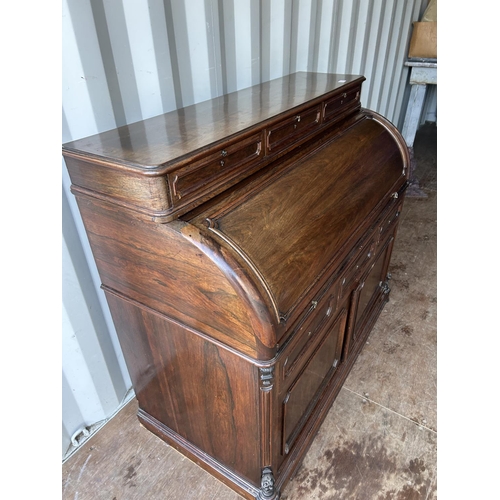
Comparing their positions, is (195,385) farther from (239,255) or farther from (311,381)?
(239,255)

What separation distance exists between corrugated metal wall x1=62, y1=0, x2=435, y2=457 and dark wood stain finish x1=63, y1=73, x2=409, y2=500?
0.16 metres

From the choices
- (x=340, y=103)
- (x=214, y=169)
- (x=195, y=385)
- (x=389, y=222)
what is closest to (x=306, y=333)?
(x=195, y=385)

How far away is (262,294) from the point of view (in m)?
0.98

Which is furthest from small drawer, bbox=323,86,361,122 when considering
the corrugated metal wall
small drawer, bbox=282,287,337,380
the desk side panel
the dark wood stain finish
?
the desk side panel

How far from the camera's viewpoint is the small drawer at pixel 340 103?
5.29 ft

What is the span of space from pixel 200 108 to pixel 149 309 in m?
0.77

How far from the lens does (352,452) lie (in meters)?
1.67

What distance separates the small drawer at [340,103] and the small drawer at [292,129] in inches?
3.1

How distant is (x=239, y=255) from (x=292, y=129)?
2.06 ft

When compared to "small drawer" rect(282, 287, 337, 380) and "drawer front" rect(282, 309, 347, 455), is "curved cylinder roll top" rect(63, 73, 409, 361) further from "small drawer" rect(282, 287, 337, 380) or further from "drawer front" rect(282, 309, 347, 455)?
"drawer front" rect(282, 309, 347, 455)

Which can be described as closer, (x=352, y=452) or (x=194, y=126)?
(x=194, y=126)

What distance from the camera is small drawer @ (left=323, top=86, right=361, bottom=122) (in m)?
1.61

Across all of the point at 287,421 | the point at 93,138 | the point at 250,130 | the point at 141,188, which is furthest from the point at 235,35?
the point at 287,421

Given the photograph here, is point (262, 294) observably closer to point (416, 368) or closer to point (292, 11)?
point (416, 368)
